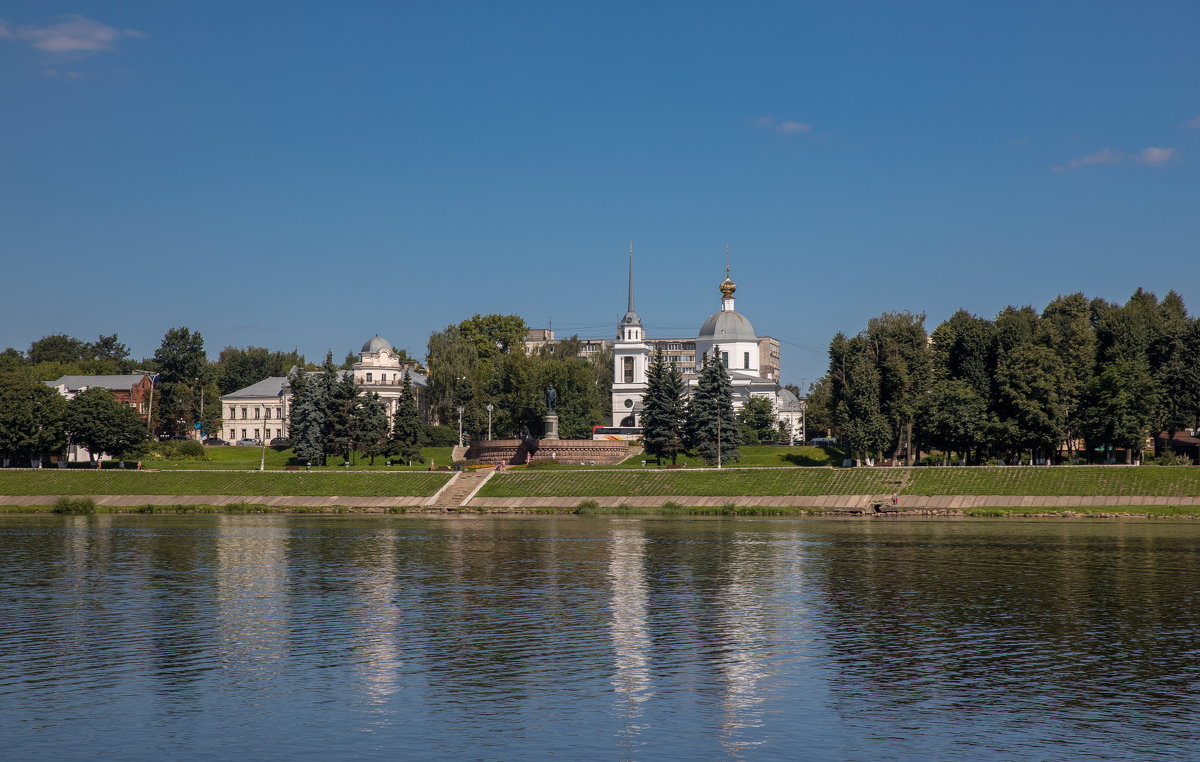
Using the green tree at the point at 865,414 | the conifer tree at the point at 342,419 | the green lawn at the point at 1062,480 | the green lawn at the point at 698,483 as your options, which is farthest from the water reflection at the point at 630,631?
the conifer tree at the point at 342,419

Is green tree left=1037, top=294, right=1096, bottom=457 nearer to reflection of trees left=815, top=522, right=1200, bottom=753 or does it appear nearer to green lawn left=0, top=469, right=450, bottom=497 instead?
reflection of trees left=815, top=522, right=1200, bottom=753

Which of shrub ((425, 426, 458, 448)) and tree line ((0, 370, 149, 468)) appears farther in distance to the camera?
shrub ((425, 426, 458, 448))

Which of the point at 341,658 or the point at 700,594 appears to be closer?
the point at 341,658

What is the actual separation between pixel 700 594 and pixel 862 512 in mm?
40756

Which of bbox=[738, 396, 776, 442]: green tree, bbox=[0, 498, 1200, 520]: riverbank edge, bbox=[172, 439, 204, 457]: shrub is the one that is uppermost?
bbox=[738, 396, 776, 442]: green tree

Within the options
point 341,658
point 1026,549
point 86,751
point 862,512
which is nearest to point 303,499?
point 862,512

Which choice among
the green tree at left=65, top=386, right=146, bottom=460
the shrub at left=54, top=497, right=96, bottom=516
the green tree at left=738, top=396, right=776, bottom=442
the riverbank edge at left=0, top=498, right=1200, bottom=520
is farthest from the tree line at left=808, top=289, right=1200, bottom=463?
the green tree at left=65, top=386, right=146, bottom=460

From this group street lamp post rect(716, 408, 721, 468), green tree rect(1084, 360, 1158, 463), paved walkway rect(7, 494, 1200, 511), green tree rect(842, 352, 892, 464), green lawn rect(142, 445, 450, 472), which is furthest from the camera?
green lawn rect(142, 445, 450, 472)

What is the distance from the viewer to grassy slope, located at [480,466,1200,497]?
251 ft

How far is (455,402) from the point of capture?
136 m

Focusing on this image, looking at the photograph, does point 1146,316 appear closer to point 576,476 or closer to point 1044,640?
point 576,476

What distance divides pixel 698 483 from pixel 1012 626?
53294mm

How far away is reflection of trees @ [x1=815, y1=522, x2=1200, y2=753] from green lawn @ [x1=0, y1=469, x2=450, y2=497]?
136 feet

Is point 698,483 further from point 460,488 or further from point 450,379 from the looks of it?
point 450,379
